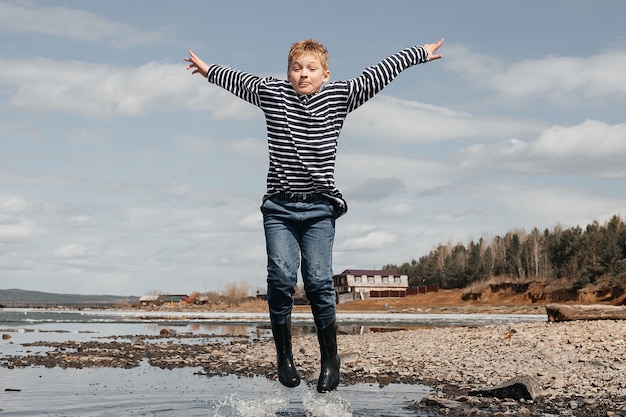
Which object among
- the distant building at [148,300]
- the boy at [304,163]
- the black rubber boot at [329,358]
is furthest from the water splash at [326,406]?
the distant building at [148,300]

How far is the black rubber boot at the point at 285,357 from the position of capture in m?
6.59

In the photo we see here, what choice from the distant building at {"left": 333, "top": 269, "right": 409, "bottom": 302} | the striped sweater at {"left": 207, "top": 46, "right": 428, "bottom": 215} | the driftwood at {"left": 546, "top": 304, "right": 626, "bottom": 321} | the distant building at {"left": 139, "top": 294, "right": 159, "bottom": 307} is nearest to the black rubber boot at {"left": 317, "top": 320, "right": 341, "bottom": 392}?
the striped sweater at {"left": 207, "top": 46, "right": 428, "bottom": 215}

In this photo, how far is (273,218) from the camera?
20.6 ft

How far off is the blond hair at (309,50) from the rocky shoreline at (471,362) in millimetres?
4396

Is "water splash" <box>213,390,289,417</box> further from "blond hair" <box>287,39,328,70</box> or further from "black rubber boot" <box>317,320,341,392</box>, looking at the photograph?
"blond hair" <box>287,39,328,70</box>

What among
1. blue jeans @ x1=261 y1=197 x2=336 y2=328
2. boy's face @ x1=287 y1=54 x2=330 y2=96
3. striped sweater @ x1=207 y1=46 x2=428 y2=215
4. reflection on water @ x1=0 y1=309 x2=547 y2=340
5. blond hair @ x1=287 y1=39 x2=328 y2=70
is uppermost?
blond hair @ x1=287 y1=39 x2=328 y2=70

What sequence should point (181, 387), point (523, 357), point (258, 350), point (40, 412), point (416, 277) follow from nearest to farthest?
point (40, 412) < point (181, 387) < point (523, 357) < point (258, 350) < point (416, 277)

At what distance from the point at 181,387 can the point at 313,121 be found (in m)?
6.69

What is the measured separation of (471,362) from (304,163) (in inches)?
387

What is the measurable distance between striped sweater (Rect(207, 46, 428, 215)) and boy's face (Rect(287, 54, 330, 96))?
0.08 m

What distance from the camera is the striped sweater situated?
622cm

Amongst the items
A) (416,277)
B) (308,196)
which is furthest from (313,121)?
(416,277)

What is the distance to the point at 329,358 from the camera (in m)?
6.68

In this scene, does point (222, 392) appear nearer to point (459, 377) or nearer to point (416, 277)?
point (459, 377)
